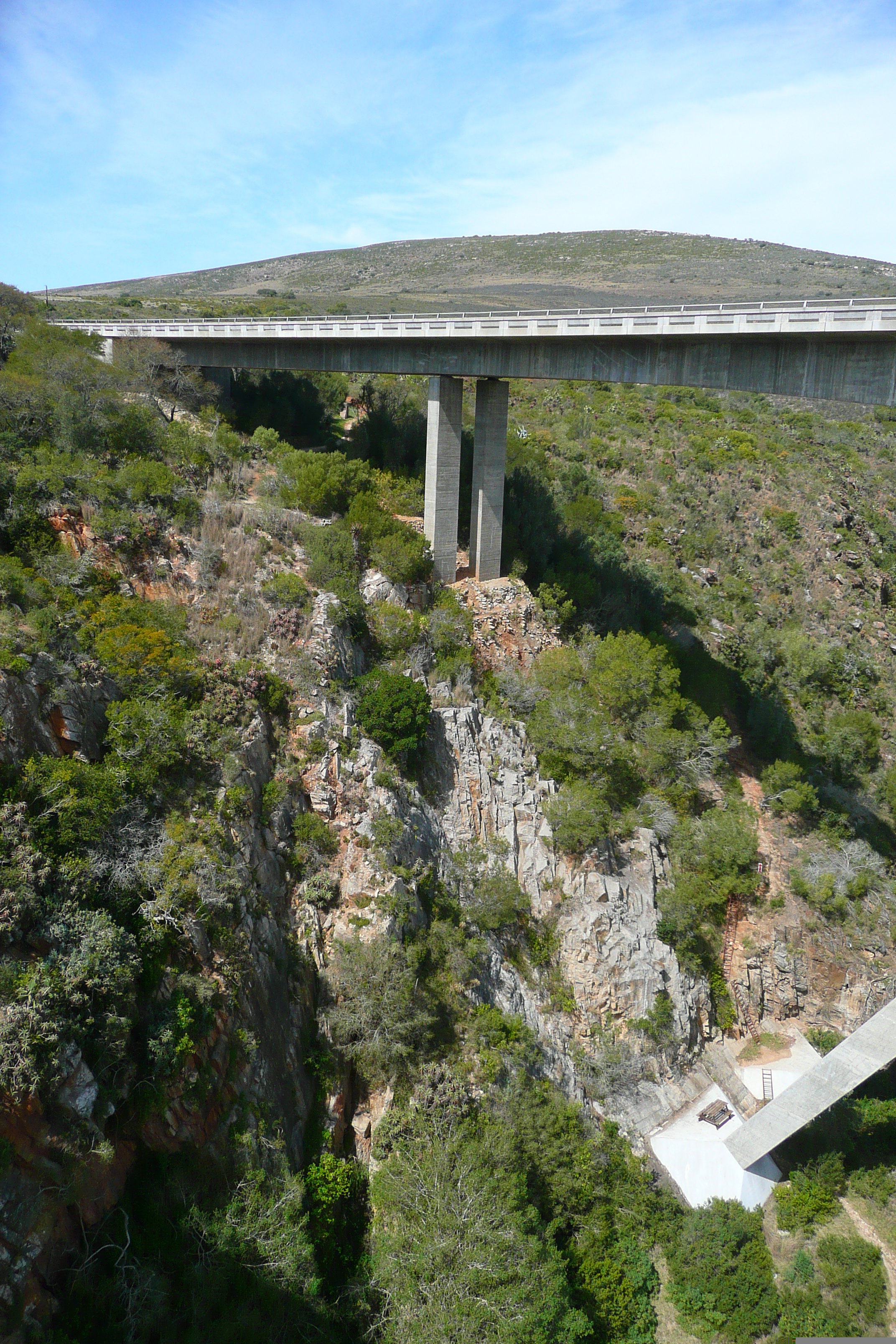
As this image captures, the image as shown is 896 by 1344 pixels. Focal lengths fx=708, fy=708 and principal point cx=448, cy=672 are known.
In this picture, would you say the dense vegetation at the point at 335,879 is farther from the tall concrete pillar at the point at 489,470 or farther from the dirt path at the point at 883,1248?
the tall concrete pillar at the point at 489,470

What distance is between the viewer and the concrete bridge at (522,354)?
753 inches

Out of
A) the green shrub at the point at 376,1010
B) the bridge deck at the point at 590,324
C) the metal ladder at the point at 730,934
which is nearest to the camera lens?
the green shrub at the point at 376,1010

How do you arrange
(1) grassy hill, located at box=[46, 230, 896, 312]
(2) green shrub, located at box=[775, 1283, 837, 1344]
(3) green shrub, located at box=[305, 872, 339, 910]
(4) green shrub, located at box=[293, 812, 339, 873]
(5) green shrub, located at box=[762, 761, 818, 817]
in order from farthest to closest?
(1) grassy hill, located at box=[46, 230, 896, 312]
(5) green shrub, located at box=[762, 761, 818, 817]
(4) green shrub, located at box=[293, 812, 339, 873]
(3) green shrub, located at box=[305, 872, 339, 910]
(2) green shrub, located at box=[775, 1283, 837, 1344]

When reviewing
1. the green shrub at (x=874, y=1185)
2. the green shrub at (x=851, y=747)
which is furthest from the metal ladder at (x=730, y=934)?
the green shrub at (x=851, y=747)

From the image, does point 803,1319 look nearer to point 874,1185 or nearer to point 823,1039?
point 874,1185

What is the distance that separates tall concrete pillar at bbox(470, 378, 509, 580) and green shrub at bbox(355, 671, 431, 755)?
9.12 m

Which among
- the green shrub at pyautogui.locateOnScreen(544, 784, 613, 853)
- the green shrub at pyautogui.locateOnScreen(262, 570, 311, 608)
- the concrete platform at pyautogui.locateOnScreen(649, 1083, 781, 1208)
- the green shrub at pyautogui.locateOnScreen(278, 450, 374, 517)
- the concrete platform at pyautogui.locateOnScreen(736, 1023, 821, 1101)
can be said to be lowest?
the concrete platform at pyautogui.locateOnScreen(649, 1083, 781, 1208)

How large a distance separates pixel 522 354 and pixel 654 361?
17.8 ft

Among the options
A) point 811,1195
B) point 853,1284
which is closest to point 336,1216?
point 853,1284

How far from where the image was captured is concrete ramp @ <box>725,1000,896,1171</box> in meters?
18.9

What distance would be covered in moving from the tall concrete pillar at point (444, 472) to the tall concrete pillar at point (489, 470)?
2.58 feet

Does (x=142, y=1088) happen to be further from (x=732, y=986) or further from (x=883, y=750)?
(x=883, y=750)

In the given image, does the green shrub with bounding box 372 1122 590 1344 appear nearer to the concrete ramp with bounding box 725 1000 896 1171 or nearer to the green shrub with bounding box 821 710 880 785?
the concrete ramp with bounding box 725 1000 896 1171

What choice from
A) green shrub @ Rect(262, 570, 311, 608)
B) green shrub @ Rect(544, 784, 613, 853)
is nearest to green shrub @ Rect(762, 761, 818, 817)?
green shrub @ Rect(544, 784, 613, 853)
